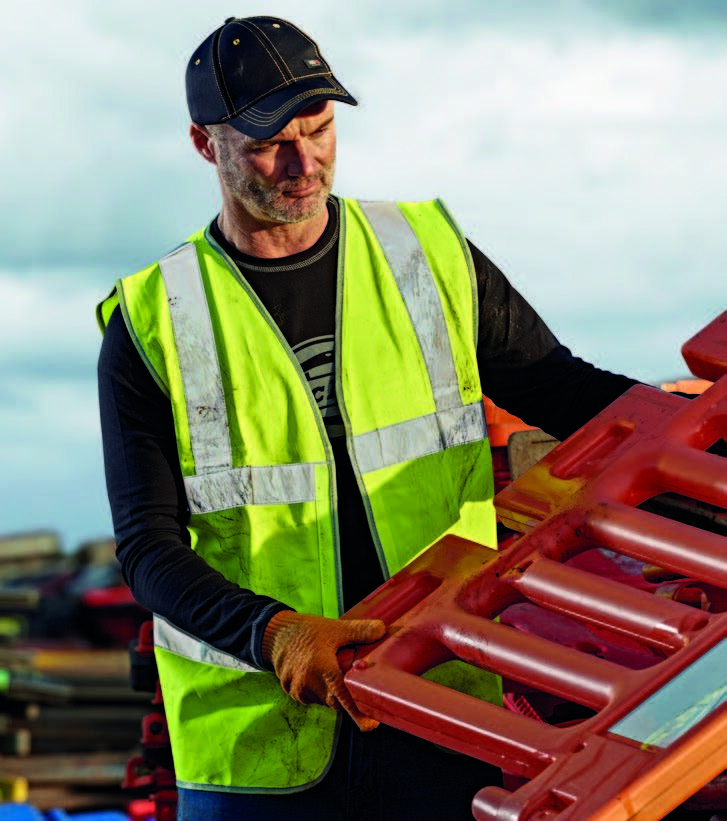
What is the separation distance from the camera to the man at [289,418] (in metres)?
3.30

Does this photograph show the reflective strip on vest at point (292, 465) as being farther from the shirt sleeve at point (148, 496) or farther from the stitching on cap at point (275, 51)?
the stitching on cap at point (275, 51)

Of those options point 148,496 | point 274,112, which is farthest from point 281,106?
point 148,496

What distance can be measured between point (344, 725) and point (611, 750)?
1.06 metres

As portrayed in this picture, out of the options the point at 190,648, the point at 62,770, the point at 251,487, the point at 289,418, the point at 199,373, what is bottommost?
the point at 62,770

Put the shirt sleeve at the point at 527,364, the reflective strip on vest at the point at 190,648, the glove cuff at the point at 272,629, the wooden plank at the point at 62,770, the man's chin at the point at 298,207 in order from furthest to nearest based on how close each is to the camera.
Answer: the wooden plank at the point at 62,770
the shirt sleeve at the point at 527,364
the man's chin at the point at 298,207
the reflective strip on vest at the point at 190,648
the glove cuff at the point at 272,629

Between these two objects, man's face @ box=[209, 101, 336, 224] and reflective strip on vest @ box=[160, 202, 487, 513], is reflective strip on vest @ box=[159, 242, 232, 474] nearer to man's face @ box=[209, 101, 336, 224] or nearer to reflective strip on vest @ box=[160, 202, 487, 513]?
reflective strip on vest @ box=[160, 202, 487, 513]

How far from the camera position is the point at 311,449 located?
3330 millimetres

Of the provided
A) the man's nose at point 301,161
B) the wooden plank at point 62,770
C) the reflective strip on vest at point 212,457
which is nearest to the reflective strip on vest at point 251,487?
the reflective strip on vest at point 212,457

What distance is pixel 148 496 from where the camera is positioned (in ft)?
11.0

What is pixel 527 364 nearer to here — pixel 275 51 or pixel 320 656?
pixel 275 51

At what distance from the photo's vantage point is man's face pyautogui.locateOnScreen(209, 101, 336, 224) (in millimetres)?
3350

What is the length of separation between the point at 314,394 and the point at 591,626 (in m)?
0.91

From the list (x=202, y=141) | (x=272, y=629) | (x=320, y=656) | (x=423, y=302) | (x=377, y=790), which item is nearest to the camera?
(x=320, y=656)

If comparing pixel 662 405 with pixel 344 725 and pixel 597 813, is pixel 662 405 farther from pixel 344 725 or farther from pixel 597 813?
pixel 597 813
